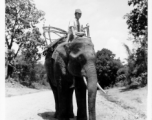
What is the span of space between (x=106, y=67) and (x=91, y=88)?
104 ft

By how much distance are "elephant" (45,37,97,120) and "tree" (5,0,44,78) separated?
13.4 metres

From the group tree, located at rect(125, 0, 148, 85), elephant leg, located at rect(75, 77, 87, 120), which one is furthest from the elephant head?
tree, located at rect(125, 0, 148, 85)

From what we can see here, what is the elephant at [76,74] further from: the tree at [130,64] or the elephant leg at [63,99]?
the tree at [130,64]

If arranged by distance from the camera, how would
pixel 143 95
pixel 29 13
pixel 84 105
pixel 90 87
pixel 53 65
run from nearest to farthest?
pixel 90 87 < pixel 84 105 < pixel 53 65 < pixel 143 95 < pixel 29 13

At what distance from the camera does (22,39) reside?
2323 cm

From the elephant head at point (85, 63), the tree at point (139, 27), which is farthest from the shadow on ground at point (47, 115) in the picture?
the tree at point (139, 27)

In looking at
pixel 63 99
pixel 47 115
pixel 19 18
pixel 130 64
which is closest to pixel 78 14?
pixel 63 99

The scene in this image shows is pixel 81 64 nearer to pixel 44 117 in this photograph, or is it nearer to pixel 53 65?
pixel 53 65

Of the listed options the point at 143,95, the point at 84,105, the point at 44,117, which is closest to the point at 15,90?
the point at 143,95

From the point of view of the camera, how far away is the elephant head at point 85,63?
237 inches

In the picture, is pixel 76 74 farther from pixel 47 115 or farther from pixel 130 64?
pixel 130 64

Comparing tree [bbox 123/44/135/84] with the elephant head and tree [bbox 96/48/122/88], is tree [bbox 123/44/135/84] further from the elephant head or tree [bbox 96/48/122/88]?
the elephant head

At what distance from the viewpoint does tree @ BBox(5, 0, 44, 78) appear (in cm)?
2045

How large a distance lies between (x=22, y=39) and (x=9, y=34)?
1869 millimetres
